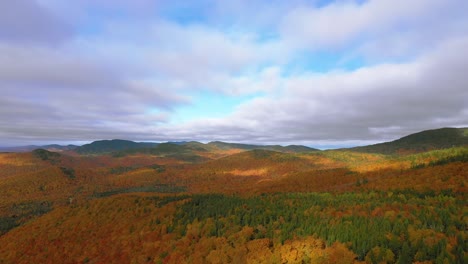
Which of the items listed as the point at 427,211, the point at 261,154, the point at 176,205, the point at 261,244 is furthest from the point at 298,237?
the point at 261,154

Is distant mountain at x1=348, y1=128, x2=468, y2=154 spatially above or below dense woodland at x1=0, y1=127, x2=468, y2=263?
above

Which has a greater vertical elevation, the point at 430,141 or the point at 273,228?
the point at 430,141

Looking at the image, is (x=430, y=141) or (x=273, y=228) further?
(x=430, y=141)

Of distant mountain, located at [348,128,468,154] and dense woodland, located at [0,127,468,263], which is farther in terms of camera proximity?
distant mountain, located at [348,128,468,154]

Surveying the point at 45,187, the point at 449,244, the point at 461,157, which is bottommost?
the point at 45,187

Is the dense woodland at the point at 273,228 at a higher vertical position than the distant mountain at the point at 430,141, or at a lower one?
lower

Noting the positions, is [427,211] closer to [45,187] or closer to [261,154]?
[45,187]

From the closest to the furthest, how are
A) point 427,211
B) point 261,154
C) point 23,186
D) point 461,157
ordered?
1. point 427,211
2. point 461,157
3. point 23,186
4. point 261,154

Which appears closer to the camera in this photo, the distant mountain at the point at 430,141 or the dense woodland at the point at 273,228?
the dense woodland at the point at 273,228
